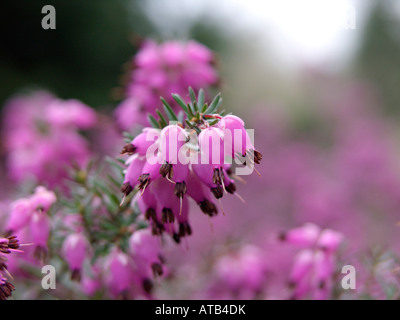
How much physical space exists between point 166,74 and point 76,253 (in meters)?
0.93

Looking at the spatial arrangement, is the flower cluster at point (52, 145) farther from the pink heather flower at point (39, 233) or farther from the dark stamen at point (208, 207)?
the dark stamen at point (208, 207)

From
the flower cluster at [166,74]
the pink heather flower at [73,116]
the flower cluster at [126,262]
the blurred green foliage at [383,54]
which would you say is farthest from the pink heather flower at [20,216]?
the blurred green foliage at [383,54]

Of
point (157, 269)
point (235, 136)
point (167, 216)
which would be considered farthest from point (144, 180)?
point (157, 269)

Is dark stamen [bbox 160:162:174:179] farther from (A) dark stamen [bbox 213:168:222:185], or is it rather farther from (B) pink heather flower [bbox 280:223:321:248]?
(B) pink heather flower [bbox 280:223:321:248]

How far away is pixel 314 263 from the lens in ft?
5.07

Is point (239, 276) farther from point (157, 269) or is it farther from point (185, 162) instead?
point (185, 162)

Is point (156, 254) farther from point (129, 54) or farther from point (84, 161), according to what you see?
point (129, 54)

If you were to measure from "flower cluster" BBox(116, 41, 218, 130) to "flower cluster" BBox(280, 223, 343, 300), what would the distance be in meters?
0.80

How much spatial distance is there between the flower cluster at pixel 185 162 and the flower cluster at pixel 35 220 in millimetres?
437

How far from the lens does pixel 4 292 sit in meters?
1.10

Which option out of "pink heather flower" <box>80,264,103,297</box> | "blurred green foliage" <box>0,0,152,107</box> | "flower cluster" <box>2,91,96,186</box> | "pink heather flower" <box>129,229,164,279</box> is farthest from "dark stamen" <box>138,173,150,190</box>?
"blurred green foliage" <box>0,0,152,107</box>

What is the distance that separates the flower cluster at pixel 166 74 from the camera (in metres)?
1.85

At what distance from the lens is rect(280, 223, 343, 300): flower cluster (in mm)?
1497
